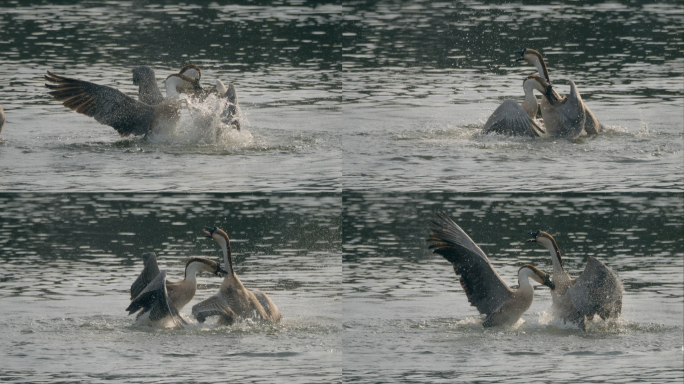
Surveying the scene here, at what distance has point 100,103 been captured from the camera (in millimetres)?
14398

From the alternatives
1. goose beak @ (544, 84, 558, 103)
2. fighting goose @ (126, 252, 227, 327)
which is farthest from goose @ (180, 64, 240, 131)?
goose beak @ (544, 84, 558, 103)

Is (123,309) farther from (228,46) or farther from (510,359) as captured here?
(228,46)

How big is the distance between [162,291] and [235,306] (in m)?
0.81

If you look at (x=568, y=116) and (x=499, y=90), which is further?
(x=499, y=90)

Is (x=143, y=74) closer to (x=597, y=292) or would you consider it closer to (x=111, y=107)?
(x=111, y=107)

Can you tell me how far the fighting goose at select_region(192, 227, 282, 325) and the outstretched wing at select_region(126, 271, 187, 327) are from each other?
28 cm

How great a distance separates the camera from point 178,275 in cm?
1501

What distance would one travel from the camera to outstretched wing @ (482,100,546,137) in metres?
14.4

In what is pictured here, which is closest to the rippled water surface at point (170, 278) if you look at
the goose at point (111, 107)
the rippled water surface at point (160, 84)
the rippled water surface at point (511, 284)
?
the rippled water surface at point (511, 284)

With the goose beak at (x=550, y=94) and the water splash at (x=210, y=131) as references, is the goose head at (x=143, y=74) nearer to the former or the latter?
the water splash at (x=210, y=131)

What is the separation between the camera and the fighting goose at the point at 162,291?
12.3 metres

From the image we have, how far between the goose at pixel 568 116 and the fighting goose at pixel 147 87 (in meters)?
4.78

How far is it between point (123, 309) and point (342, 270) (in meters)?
3.04

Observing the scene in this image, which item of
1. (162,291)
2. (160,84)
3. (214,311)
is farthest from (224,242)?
(160,84)
